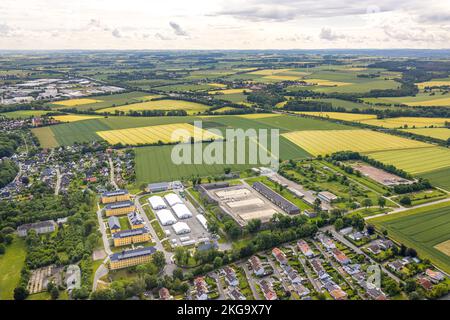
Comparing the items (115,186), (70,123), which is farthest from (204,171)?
(70,123)

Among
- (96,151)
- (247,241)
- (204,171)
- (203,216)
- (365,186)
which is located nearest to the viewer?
(247,241)

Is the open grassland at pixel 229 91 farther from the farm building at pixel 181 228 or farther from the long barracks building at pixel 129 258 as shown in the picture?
the long barracks building at pixel 129 258

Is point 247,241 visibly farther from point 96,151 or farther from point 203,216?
point 96,151

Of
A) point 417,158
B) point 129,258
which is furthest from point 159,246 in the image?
point 417,158

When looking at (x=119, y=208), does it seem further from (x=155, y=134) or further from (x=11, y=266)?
(x=155, y=134)

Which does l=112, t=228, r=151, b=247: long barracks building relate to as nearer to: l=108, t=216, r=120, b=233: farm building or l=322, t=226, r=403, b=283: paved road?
l=108, t=216, r=120, b=233: farm building
